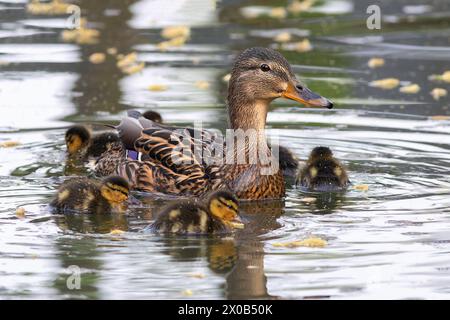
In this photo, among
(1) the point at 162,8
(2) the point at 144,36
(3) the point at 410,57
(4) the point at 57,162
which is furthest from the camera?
(1) the point at 162,8

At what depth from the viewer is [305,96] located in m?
8.42

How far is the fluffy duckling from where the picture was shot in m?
9.24

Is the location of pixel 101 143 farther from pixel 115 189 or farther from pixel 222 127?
pixel 115 189

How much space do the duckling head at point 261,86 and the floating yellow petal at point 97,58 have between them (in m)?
3.53

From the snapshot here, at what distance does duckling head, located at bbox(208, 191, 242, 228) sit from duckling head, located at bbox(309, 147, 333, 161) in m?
1.29

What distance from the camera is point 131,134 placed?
28.5 feet

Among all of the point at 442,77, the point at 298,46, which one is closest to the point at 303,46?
the point at 298,46

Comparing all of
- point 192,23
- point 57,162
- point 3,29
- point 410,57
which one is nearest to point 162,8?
point 192,23

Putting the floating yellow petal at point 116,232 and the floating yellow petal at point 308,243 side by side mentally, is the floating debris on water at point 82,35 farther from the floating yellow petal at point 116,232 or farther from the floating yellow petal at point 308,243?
the floating yellow petal at point 308,243

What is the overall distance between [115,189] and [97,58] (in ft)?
14.4

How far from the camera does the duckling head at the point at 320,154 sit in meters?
8.50

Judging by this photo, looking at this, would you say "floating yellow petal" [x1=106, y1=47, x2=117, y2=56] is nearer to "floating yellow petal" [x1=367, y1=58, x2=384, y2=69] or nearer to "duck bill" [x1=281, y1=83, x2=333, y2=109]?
"floating yellow petal" [x1=367, y1=58, x2=384, y2=69]

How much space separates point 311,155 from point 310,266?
86.8 inches
